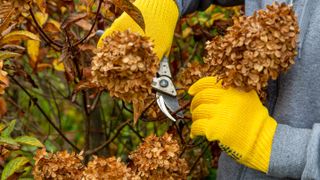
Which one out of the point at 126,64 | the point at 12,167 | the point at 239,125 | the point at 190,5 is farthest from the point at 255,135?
the point at 12,167

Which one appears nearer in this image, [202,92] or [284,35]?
[284,35]

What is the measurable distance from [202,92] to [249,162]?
184 millimetres

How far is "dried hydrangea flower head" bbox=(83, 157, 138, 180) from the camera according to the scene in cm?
126

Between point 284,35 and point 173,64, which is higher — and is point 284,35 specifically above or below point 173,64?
above

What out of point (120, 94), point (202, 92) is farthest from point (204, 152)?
point (120, 94)

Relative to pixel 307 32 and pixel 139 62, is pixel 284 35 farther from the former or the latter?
pixel 139 62

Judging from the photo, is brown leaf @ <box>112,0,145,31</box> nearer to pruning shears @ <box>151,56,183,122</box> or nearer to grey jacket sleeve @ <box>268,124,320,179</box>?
pruning shears @ <box>151,56,183,122</box>

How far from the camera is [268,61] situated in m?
1.18

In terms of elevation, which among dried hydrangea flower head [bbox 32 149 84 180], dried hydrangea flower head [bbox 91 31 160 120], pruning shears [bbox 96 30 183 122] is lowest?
dried hydrangea flower head [bbox 32 149 84 180]

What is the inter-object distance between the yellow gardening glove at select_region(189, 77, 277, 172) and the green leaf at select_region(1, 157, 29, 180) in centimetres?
51

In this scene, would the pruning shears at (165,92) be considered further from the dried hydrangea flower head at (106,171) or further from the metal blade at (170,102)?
the dried hydrangea flower head at (106,171)

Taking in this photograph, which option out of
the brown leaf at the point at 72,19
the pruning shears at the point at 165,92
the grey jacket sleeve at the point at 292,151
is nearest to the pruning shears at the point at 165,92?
the pruning shears at the point at 165,92

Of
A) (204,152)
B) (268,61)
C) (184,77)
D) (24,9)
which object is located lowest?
(204,152)

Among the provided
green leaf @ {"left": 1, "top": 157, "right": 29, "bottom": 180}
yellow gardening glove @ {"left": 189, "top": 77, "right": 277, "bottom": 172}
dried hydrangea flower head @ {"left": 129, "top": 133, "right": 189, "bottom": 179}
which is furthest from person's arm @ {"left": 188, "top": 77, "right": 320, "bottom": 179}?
green leaf @ {"left": 1, "top": 157, "right": 29, "bottom": 180}
